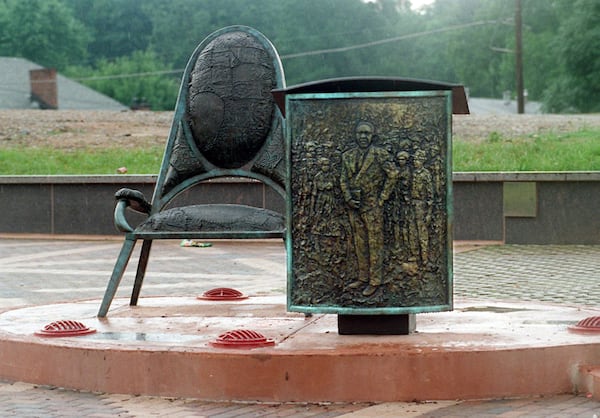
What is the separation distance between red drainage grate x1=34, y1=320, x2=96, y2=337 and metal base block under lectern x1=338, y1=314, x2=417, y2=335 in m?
1.42

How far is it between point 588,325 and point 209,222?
7.71 ft

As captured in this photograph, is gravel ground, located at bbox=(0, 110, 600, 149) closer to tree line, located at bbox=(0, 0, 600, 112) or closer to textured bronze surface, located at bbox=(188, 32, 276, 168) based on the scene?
textured bronze surface, located at bbox=(188, 32, 276, 168)

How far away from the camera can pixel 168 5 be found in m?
80.4

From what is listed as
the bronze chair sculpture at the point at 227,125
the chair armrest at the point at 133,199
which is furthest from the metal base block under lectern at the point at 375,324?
the chair armrest at the point at 133,199

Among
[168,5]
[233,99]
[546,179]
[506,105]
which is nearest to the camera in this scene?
[233,99]

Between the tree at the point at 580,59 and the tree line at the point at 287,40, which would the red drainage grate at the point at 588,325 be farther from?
the tree line at the point at 287,40

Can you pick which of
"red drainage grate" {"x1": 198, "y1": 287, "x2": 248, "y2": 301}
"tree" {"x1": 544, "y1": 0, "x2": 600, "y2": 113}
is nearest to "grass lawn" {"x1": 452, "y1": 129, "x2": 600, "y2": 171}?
"red drainage grate" {"x1": 198, "y1": 287, "x2": 248, "y2": 301}

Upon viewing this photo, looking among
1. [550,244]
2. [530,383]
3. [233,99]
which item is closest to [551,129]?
[550,244]

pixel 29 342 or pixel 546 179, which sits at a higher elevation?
pixel 546 179

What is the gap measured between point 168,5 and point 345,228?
7525 centimetres

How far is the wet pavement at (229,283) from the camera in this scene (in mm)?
6078

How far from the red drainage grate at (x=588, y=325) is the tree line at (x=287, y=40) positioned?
202 feet

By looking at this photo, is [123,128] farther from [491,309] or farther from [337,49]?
[337,49]

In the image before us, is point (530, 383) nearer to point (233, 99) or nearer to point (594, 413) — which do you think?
point (594, 413)
